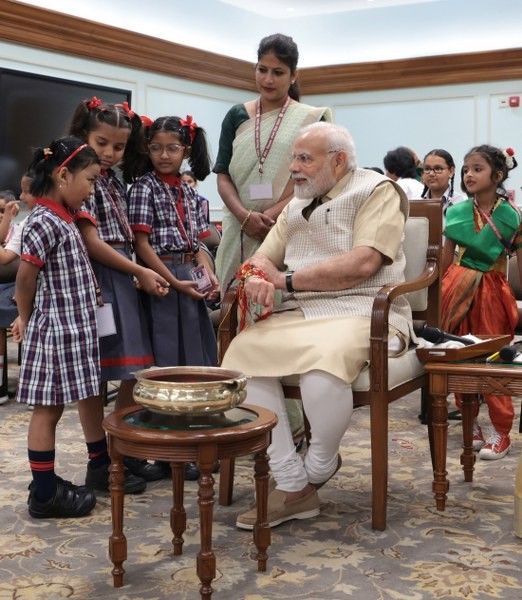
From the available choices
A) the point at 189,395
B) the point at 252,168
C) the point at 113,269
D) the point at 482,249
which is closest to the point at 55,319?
the point at 113,269

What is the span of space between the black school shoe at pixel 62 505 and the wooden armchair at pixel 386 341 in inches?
18.0

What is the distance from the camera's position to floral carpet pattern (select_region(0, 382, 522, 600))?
7.18ft

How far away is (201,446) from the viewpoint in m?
1.98

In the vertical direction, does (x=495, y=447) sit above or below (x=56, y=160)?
below

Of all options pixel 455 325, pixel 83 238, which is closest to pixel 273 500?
pixel 83 238

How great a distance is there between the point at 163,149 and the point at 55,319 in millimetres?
818

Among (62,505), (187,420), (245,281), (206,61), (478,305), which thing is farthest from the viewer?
(206,61)

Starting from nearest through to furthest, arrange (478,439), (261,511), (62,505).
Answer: (261,511)
(62,505)
(478,439)

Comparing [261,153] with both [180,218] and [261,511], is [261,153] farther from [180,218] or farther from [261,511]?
[261,511]

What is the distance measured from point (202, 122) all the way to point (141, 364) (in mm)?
6670

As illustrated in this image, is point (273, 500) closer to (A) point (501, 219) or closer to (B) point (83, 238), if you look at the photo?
(B) point (83, 238)

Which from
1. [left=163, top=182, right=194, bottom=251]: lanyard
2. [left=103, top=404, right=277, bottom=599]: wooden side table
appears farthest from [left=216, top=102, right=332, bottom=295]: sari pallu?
[left=103, top=404, right=277, bottom=599]: wooden side table

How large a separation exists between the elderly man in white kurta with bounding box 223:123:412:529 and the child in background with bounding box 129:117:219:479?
334 mm

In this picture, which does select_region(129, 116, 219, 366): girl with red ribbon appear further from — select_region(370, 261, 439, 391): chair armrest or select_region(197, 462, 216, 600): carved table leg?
select_region(197, 462, 216, 600): carved table leg
